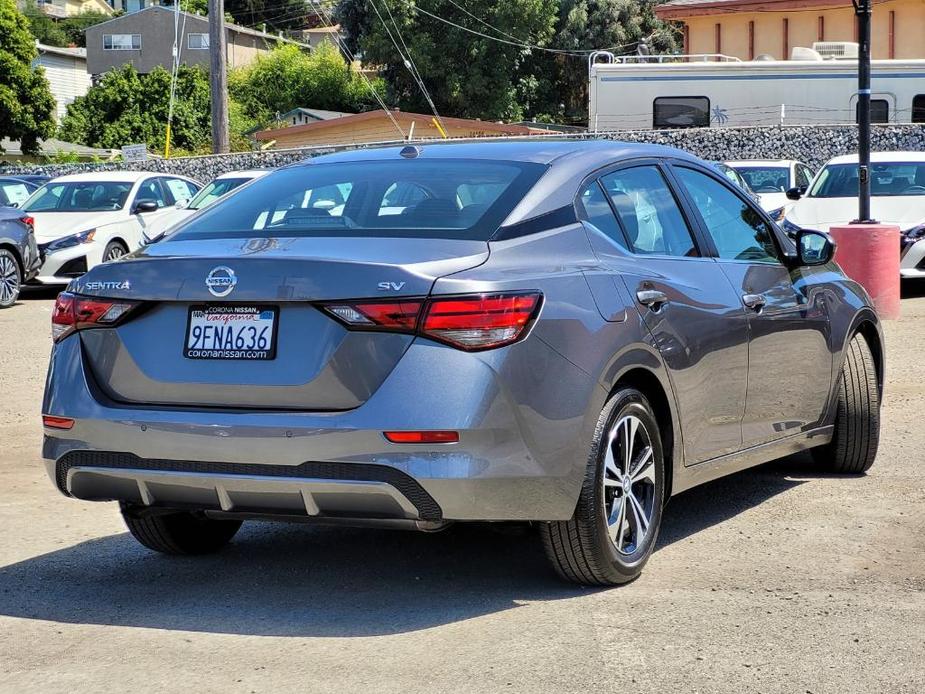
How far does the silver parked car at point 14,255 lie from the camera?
17.8 meters

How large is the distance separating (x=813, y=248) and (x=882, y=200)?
12135 mm

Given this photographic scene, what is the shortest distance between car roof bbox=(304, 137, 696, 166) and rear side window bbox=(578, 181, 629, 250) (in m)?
0.14

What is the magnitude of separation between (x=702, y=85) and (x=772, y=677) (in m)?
27.5

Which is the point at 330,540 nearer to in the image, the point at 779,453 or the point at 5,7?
the point at 779,453

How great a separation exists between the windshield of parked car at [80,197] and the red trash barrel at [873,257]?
10.7 metres

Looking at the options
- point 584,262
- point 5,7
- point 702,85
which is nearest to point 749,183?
point 702,85

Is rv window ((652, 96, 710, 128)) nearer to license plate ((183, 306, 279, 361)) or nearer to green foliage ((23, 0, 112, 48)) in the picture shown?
license plate ((183, 306, 279, 361))

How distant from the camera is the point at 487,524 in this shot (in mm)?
5184

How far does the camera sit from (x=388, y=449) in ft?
15.3

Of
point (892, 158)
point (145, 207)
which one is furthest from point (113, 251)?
point (892, 158)

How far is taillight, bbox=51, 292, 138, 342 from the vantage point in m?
5.08

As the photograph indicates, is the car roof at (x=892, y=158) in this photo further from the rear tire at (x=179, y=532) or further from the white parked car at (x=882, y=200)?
the rear tire at (x=179, y=532)

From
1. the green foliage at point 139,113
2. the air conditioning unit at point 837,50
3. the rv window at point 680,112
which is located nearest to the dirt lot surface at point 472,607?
the rv window at point 680,112

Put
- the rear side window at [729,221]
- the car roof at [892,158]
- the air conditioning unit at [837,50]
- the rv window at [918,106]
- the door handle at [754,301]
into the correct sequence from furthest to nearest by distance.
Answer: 1. the air conditioning unit at [837,50]
2. the rv window at [918,106]
3. the car roof at [892,158]
4. the rear side window at [729,221]
5. the door handle at [754,301]
